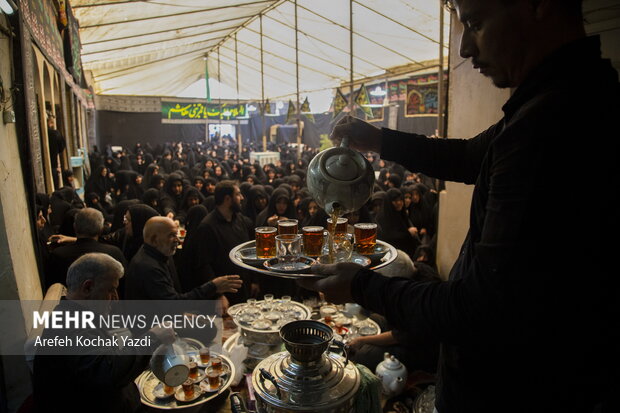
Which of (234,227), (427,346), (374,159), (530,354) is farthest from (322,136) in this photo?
(530,354)

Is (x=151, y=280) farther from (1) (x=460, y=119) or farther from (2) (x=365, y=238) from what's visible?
(1) (x=460, y=119)

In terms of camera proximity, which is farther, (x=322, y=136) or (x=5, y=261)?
(x=322, y=136)

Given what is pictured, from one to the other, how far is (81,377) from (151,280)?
48.5 inches

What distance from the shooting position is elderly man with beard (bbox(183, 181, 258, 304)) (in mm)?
4305

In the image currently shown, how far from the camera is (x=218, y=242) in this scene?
4.33m

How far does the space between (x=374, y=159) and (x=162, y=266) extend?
14180mm

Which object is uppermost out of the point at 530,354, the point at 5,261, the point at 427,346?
the point at 530,354

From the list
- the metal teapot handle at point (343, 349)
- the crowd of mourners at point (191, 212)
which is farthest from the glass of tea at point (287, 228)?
the crowd of mourners at point (191, 212)

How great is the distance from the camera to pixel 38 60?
593cm

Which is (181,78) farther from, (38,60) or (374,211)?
(374,211)

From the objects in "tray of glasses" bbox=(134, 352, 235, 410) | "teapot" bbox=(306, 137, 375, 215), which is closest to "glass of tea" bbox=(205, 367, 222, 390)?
"tray of glasses" bbox=(134, 352, 235, 410)

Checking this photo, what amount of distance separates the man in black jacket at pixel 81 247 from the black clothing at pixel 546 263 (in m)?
3.31

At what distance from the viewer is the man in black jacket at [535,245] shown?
82cm

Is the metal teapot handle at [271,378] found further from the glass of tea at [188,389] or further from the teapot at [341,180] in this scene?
the glass of tea at [188,389]
